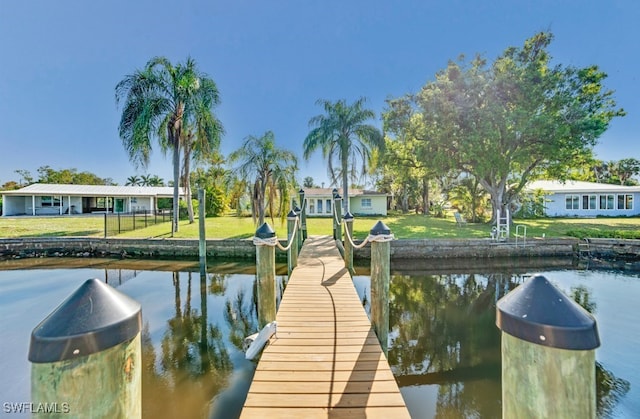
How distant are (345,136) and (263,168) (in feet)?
18.8

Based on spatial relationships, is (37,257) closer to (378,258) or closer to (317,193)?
(378,258)

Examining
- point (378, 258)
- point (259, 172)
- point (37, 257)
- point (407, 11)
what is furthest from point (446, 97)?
point (37, 257)

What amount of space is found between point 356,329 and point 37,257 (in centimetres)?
1487

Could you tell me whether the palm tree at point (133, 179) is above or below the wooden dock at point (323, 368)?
above

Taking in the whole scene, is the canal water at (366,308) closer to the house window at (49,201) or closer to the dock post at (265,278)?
the dock post at (265,278)

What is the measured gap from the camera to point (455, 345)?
205 inches

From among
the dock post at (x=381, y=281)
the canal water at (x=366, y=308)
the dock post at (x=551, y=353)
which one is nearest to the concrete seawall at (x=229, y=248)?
the canal water at (x=366, y=308)

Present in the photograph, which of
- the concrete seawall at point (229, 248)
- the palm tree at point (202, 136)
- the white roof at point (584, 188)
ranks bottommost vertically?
the concrete seawall at point (229, 248)

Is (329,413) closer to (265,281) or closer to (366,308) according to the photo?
(265,281)

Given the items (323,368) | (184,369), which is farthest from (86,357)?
(184,369)

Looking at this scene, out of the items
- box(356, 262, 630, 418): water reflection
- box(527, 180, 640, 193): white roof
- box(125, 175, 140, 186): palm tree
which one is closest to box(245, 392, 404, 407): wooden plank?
box(356, 262, 630, 418): water reflection

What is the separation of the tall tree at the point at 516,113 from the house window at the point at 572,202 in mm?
9904

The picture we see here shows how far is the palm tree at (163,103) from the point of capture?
1480cm

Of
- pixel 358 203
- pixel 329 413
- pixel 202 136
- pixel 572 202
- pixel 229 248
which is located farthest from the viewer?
pixel 358 203
